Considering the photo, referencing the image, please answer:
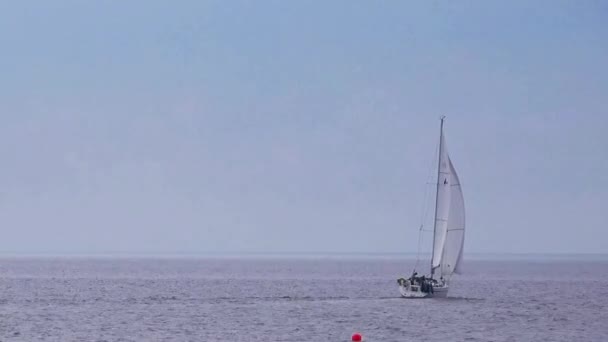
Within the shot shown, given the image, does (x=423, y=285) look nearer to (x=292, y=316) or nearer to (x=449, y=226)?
(x=449, y=226)

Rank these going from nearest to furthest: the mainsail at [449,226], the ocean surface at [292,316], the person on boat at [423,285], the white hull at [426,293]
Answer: the ocean surface at [292,316] < the person on boat at [423,285] < the white hull at [426,293] < the mainsail at [449,226]

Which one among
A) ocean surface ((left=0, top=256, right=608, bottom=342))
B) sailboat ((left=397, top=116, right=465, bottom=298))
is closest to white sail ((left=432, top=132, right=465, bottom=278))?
sailboat ((left=397, top=116, right=465, bottom=298))

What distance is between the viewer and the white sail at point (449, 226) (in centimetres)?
10156

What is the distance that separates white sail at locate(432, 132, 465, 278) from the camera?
333 ft

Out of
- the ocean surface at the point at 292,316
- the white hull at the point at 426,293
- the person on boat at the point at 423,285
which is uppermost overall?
the person on boat at the point at 423,285

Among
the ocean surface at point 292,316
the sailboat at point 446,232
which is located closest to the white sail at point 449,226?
the sailboat at point 446,232

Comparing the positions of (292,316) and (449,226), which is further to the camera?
(449,226)

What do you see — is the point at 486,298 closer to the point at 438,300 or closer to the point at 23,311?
the point at 438,300

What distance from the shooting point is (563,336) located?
7319 cm

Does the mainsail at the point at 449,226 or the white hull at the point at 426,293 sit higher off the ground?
the mainsail at the point at 449,226

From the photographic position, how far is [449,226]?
102 m

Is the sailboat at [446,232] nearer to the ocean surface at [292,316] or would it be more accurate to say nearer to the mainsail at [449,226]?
the mainsail at [449,226]

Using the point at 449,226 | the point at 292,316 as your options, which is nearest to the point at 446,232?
the point at 449,226

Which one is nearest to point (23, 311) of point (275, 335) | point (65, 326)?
point (65, 326)
